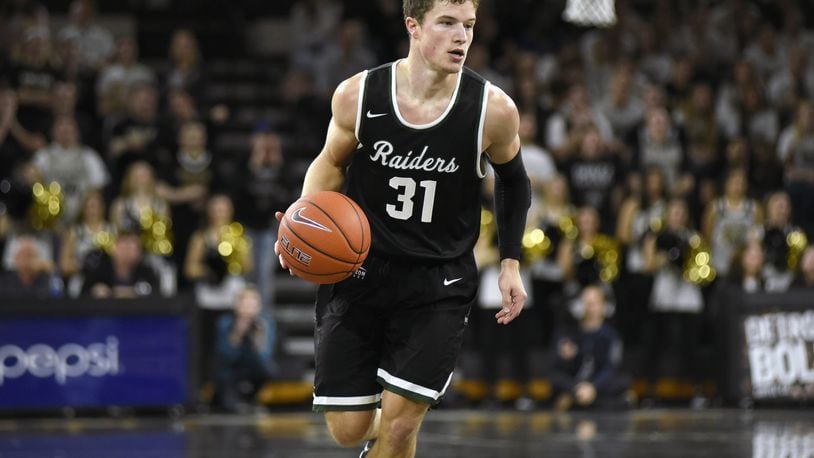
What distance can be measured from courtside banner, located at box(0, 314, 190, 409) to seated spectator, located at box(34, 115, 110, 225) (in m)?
1.27

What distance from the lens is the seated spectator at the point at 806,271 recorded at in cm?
1244

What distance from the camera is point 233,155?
1430 cm

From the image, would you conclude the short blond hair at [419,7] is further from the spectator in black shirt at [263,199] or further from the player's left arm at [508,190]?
the spectator in black shirt at [263,199]

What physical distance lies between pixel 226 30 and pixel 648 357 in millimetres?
6508

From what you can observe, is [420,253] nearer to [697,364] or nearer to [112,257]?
[112,257]

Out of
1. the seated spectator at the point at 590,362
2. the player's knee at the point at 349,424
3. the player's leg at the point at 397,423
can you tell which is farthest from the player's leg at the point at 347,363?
the seated spectator at the point at 590,362

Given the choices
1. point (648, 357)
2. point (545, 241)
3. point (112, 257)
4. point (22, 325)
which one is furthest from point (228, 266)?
point (648, 357)

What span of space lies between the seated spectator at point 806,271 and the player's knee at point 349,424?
7.67m

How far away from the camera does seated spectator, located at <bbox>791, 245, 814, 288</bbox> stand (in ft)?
40.8

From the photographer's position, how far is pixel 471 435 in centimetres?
1009

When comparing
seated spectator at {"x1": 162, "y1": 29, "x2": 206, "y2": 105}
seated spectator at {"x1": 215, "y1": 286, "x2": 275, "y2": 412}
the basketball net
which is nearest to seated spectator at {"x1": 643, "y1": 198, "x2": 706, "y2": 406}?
the basketball net

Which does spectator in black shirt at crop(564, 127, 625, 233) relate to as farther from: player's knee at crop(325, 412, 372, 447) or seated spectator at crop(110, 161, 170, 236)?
player's knee at crop(325, 412, 372, 447)

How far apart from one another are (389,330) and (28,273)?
264 inches

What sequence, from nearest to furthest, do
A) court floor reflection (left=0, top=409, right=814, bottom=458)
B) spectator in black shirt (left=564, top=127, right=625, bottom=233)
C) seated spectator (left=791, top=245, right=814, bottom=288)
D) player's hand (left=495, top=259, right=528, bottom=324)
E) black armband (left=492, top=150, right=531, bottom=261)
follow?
player's hand (left=495, top=259, right=528, bottom=324) < black armband (left=492, top=150, right=531, bottom=261) < court floor reflection (left=0, top=409, right=814, bottom=458) < seated spectator (left=791, top=245, right=814, bottom=288) < spectator in black shirt (left=564, top=127, right=625, bottom=233)
